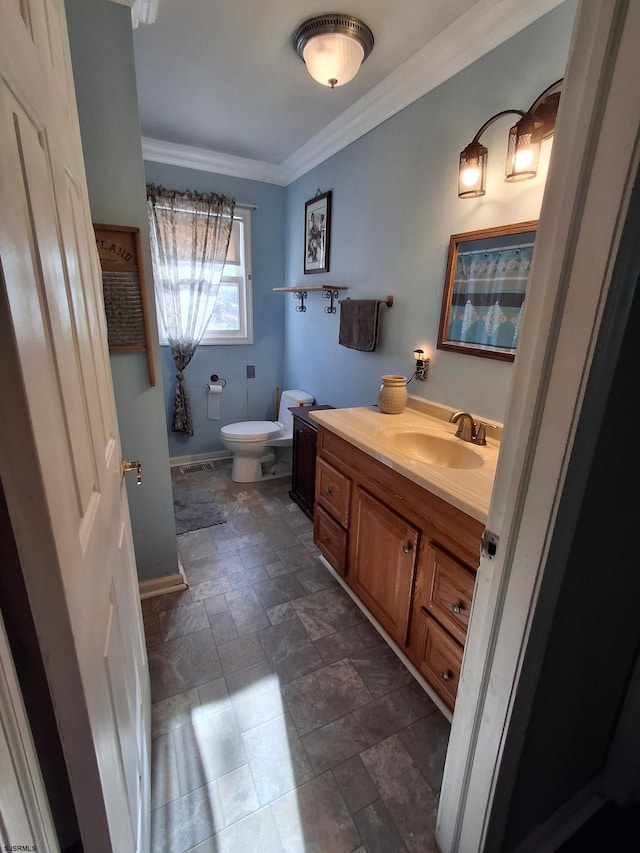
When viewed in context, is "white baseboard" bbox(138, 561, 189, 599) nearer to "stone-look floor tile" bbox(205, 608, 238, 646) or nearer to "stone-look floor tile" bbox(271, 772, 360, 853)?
"stone-look floor tile" bbox(205, 608, 238, 646)

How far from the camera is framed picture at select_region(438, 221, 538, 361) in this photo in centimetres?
146

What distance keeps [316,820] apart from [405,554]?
0.81 m

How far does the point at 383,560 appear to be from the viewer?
1.58m

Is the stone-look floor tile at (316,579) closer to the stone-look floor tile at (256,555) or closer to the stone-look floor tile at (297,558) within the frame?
the stone-look floor tile at (297,558)

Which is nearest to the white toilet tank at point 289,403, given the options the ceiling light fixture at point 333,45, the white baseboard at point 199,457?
the white baseboard at point 199,457

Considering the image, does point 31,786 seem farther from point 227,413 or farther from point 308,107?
point 227,413

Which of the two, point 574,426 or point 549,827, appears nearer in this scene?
point 574,426

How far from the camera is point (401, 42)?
1.62 m

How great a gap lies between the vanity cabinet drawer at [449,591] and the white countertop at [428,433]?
0.21 meters

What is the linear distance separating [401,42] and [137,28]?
3.67 ft

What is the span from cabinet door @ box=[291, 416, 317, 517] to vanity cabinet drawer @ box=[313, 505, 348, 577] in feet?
1.43

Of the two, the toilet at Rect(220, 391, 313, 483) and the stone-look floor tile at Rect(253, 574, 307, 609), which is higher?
the toilet at Rect(220, 391, 313, 483)

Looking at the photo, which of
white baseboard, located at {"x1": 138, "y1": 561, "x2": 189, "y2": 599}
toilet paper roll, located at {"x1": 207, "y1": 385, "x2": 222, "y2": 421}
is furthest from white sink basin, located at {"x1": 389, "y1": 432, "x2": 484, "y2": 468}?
toilet paper roll, located at {"x1": 207, "y1": 385, "x2": 222, "y2": 421}

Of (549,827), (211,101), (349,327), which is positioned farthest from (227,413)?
(549,827)
